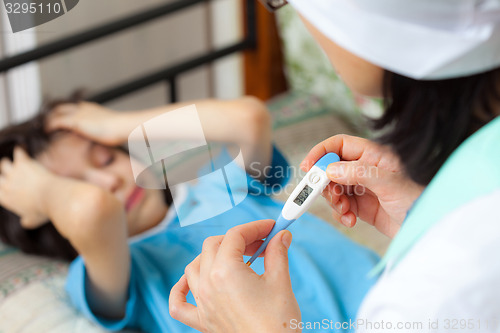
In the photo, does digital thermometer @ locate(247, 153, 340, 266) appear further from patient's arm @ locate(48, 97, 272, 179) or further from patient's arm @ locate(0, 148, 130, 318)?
patient's arm @ locate(0, 148, 130, 318)

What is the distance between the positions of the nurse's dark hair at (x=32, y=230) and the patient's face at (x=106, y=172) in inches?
0.6

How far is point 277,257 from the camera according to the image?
338mm

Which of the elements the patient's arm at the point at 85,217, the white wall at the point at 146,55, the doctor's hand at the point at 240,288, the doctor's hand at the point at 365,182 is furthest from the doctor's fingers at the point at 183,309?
the white wall at the point at 146,55

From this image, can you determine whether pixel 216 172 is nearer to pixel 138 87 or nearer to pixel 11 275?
pixel 11 275

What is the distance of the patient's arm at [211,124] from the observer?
22.4 inches

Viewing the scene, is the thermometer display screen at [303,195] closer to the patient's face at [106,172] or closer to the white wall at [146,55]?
the patient's face at [106,172]

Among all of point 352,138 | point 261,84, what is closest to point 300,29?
point 261,84

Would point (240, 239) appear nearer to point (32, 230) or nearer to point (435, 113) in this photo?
point (435, 113)

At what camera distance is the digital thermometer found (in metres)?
0.35

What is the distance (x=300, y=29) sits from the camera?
1.02 m

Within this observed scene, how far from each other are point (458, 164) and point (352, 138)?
3.8 inches

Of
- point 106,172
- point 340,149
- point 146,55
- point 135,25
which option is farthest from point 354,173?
point 146,55

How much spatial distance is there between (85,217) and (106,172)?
0.51 feet

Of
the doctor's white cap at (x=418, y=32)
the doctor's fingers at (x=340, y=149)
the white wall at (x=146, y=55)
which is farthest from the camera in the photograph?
the white wall at (x=146, y=55)
